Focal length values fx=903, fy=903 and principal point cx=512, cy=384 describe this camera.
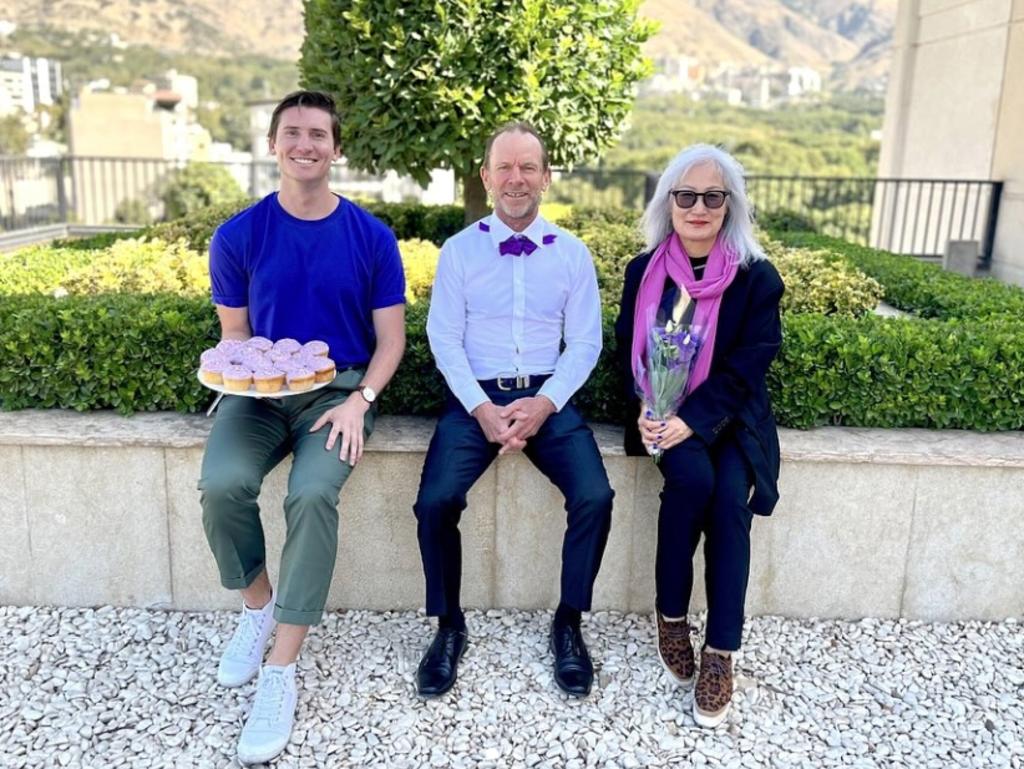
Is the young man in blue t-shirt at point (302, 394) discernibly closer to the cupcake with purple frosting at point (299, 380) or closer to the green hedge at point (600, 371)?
the cupcake with purple frosting at point (299, 380)

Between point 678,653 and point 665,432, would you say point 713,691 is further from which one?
point 665,432

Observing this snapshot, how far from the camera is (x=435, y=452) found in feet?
10.0

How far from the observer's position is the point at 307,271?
121 inches

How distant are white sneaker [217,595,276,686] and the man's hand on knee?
24.6 inches

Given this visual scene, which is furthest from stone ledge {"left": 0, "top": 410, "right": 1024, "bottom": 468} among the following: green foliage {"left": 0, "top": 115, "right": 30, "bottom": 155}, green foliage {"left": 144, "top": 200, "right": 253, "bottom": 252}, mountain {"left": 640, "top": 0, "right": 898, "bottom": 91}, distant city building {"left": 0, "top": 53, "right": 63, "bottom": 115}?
mountain {"left": 640, "top": 0, "right": 898, "bottom": 91}

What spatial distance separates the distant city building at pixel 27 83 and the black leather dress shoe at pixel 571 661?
262ft

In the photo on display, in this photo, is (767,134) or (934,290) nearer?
(934,290)

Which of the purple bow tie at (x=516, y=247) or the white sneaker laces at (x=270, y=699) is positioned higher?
the purple bow tie at (x=516, y=247)

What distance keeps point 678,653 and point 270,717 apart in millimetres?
1295

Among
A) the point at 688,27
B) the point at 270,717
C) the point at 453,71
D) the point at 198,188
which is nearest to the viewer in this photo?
the point at 270,717

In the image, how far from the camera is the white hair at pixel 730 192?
3012 mm

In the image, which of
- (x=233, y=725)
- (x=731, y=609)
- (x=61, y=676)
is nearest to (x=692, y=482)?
(x=731, y=609)

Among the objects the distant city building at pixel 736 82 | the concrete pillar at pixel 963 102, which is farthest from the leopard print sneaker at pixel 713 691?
the distant city building at pixel 736 82

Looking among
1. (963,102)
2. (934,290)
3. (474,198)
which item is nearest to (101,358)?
(474,198)
